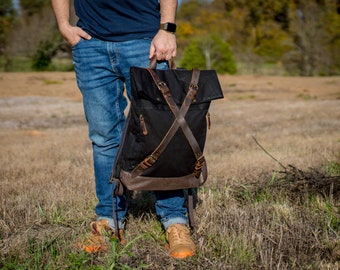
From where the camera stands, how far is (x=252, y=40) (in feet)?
119

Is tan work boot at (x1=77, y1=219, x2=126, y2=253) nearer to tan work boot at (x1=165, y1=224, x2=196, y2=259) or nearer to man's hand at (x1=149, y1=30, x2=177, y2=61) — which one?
tan work boot at (x1=165, y1=224, x2=196, y2=259)

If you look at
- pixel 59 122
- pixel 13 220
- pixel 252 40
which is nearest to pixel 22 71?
pixel 59 122

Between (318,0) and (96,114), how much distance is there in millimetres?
36001

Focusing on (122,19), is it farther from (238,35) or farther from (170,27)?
(238,35)

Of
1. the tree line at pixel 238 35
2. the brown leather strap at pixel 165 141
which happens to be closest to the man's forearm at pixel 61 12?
the brown leather strap at pixel 165 141

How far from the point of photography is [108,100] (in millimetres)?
2883

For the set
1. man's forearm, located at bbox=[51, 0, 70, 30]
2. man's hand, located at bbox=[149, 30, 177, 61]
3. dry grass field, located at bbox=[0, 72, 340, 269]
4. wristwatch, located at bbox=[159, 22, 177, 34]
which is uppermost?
man's forearm, located at bbox=[51, 0, 70, 30]

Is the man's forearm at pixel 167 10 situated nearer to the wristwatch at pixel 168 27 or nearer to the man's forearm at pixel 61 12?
the wristwatch at pixel 168 27

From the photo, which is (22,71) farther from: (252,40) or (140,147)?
(140,147)

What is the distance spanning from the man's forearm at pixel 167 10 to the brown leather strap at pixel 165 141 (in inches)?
19.1

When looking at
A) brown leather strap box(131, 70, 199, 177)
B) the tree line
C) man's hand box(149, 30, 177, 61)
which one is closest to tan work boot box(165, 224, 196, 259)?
brown leather strap box(131, 70, 199, 177)

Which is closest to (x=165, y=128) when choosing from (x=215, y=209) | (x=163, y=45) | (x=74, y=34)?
(x=163, y=45)

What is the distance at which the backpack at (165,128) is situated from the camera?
251 centimetres

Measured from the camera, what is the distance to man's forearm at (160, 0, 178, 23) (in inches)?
110
